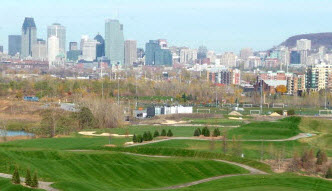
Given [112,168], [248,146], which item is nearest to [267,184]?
[112,168]

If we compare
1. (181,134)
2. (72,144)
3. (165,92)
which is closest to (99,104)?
(181,134)

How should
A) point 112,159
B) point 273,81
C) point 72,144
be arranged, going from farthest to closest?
point 273,81
point 72,144
point 112,159

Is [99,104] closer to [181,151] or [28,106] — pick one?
[28,106]

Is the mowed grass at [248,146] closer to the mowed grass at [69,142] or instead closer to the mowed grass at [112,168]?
the mowed grass at [69,142]

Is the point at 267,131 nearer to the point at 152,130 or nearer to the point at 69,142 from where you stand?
the point at 152,130

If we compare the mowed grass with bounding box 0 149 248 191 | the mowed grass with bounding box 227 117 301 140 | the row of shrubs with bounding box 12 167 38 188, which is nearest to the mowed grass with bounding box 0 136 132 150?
the mowed grass with bounding box 0 149 248 191

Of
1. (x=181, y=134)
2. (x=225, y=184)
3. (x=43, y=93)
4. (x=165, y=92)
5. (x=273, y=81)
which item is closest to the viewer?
(x=225, y=184)

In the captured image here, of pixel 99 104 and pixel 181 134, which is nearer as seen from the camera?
pixel 181 134
